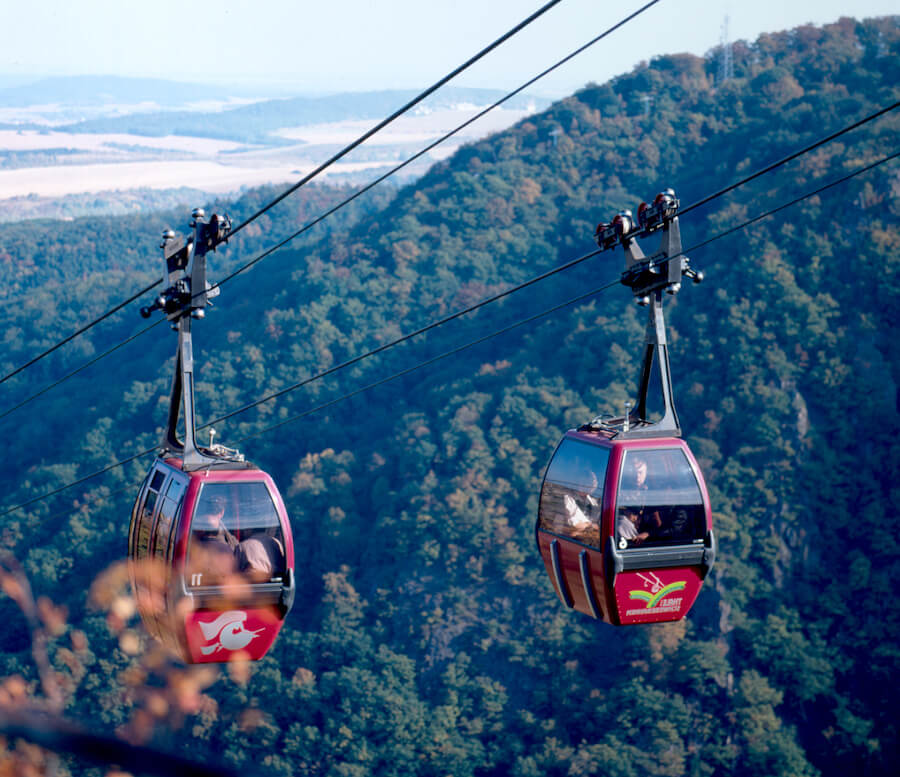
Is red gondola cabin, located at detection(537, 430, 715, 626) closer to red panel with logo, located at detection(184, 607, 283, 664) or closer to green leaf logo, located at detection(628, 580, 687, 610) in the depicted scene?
green leaf logo, located at detection(628, 580, 687, 610)

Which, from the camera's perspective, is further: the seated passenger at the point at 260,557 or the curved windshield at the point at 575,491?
the seated passenger at the point at 260,557

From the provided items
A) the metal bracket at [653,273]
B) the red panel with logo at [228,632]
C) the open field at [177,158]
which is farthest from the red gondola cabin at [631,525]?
the open field at [177,158]

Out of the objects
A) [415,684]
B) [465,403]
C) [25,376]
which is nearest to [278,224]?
[25,376]

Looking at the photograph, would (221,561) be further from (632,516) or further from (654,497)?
(654,497)

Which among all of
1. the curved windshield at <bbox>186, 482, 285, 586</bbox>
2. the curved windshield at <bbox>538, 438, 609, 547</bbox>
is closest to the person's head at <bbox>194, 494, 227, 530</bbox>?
the curved windshield at <bbox>186, 482, 285, 586</bbox>

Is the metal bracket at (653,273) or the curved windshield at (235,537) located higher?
the metal bracket at (653,273)

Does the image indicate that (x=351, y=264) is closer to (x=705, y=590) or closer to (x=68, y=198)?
(x=705, y=590)

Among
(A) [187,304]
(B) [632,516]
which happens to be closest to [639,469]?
(B) [632,516]

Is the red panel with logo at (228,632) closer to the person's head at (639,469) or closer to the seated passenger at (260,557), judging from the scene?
the seated passenger at (260,557)
